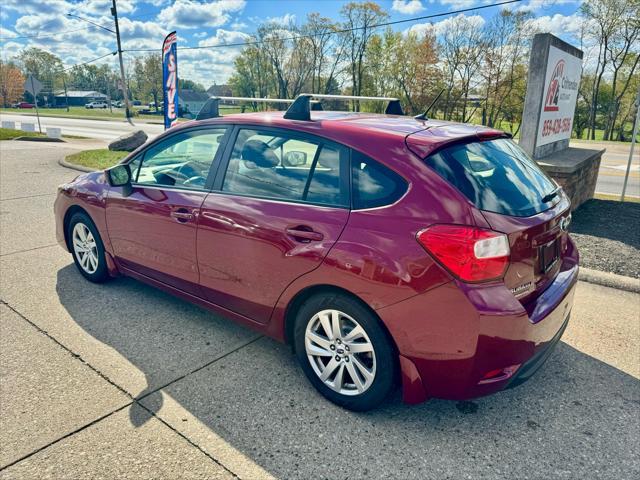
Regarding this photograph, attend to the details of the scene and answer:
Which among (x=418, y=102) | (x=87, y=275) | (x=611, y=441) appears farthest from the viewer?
(x=418, y=102)

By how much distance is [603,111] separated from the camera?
4816cm

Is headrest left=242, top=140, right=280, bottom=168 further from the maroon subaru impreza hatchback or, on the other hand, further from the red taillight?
the red taillight

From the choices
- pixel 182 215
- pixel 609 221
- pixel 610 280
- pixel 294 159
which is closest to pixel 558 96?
pixel 609 221

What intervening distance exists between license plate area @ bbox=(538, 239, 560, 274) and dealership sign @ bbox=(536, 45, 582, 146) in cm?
479

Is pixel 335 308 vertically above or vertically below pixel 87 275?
above

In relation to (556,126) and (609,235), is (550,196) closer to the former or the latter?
(609,235)

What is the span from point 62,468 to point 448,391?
1888mm

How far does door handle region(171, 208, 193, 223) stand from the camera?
3236 mm

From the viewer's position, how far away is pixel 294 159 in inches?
114

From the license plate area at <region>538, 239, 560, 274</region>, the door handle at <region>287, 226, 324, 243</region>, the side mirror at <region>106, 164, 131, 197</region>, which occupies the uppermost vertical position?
the side mirror at <region>106, 164, 131, 197</region>

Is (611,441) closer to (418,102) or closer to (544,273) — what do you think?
(544,273)

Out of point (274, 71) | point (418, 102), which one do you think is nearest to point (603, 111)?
point (418, 102)

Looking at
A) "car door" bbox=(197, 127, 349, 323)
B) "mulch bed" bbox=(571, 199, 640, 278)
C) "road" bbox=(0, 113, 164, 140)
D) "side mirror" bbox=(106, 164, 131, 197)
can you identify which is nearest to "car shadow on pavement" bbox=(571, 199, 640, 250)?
"mulch bed" bbox=(571, 199, 640, 278)

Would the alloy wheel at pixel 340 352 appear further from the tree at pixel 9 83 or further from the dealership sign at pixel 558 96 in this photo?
the tree at pixel 9 83
